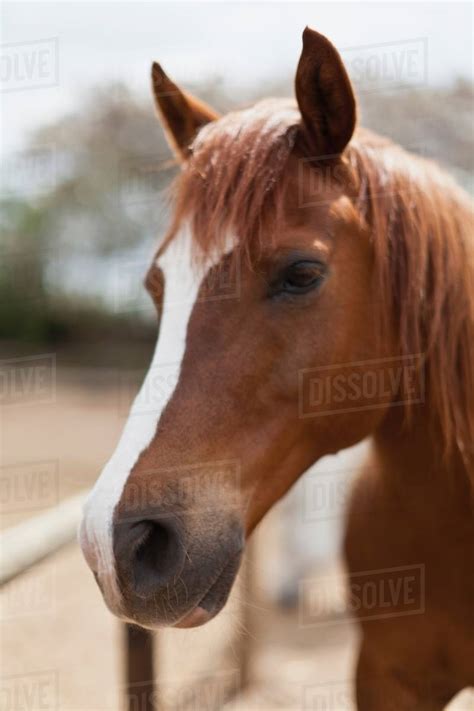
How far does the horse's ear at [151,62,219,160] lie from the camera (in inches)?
89.4

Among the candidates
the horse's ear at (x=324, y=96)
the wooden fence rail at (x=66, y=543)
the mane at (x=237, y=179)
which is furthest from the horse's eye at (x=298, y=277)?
the wooden fence rail at (x=66, y=543)

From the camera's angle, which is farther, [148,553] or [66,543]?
[66,543]

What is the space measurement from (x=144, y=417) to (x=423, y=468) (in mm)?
950

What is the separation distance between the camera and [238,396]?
1.76 meters

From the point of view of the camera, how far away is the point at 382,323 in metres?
2.00

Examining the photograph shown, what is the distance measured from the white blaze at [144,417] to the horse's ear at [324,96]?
0.48 m

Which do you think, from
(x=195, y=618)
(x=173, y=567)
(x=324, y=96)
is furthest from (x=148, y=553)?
(x=324, y=96)

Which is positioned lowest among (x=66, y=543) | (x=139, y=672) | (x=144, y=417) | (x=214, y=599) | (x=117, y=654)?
(x=117, y=654)

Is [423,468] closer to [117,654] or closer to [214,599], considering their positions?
[214,599]

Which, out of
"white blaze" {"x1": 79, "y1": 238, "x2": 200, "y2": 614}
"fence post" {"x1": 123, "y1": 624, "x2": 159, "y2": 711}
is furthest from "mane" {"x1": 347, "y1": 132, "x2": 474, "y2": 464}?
"fence post" {"x1": 123, "y1": 624, "x2": 159, "y2": 711}

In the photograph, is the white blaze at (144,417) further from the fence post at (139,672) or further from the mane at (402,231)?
the fence post at (139,672)

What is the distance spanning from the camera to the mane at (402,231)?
6.45ft

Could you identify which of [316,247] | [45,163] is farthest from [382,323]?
[45,163]

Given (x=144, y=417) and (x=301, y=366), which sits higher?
(x=301, y=366)
